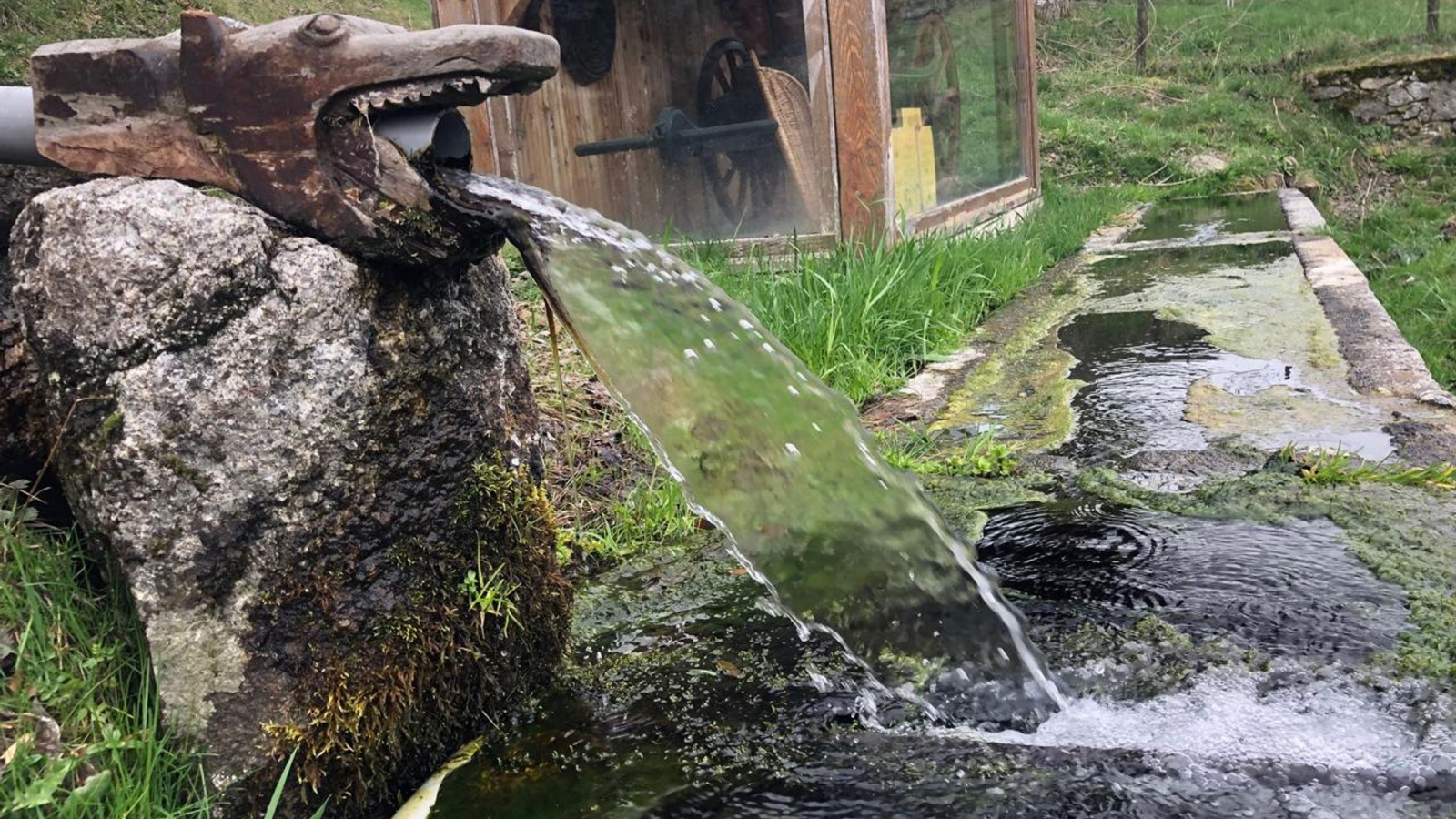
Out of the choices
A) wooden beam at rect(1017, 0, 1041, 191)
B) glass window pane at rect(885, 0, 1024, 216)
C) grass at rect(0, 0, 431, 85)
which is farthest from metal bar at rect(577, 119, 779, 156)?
grass at rect(0, 0, 431, 85)

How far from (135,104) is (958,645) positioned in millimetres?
1411

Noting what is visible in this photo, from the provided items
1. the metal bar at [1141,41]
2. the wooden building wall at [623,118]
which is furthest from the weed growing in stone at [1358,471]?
the metal bar at [1141,41]

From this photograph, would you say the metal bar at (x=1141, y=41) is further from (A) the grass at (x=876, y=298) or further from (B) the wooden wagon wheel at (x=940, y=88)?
(A) the grass at (x=876, y=298)

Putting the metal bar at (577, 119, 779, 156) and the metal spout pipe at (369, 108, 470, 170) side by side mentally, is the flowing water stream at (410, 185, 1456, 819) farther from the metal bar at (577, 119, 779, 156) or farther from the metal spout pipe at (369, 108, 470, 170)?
the metal bar at (577, 119, 779, 156)

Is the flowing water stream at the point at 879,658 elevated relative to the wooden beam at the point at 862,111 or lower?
lower

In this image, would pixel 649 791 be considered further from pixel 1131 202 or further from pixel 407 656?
pixel 1131 202

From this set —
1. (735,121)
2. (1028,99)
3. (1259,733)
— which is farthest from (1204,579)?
(1028,99)

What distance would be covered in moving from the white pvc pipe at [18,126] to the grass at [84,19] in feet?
22.7

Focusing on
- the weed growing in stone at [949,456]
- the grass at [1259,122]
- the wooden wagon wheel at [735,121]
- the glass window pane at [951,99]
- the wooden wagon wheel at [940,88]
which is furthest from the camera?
the grass at [1259,122]

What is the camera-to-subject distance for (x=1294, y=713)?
156 cm

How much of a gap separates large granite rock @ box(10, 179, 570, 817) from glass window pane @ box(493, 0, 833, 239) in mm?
3685

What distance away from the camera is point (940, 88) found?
6094 mm

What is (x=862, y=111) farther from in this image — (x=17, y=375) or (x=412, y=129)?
(x=17, y=375)

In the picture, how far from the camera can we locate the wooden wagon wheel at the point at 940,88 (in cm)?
575
